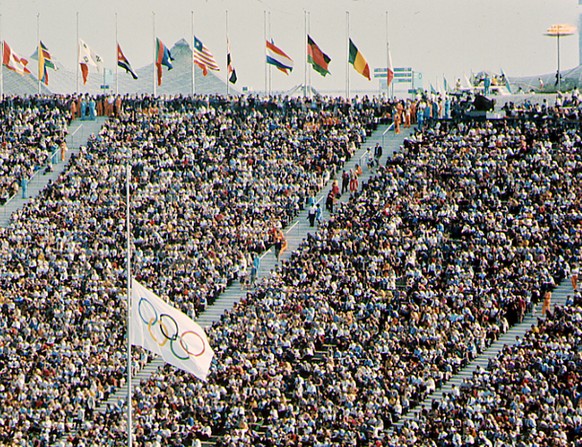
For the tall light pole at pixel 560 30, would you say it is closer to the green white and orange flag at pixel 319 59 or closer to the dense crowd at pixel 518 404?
the green white and orange flag at pixel 319 59

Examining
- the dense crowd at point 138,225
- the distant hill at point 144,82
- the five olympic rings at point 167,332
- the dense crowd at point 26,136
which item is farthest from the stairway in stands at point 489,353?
the distant hill at point 144,82

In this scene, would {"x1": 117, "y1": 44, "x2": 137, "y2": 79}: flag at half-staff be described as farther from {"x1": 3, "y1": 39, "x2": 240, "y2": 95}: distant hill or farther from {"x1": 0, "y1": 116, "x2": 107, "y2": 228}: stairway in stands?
{"x1": 3, "y1": 39, "x2": 240, "y2": 95}: distant hill

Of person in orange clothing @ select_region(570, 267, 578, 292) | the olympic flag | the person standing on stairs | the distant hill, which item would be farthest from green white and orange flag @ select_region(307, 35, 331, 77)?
the olympic flag

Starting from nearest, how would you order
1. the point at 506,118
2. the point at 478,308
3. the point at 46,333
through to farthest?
the point at 478,308
the point at 46,333
the point at 506,118

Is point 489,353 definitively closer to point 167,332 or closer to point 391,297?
point 391,297

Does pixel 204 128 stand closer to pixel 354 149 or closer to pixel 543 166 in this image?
pixel 354 149

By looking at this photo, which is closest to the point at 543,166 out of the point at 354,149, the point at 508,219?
the point at 508,219
